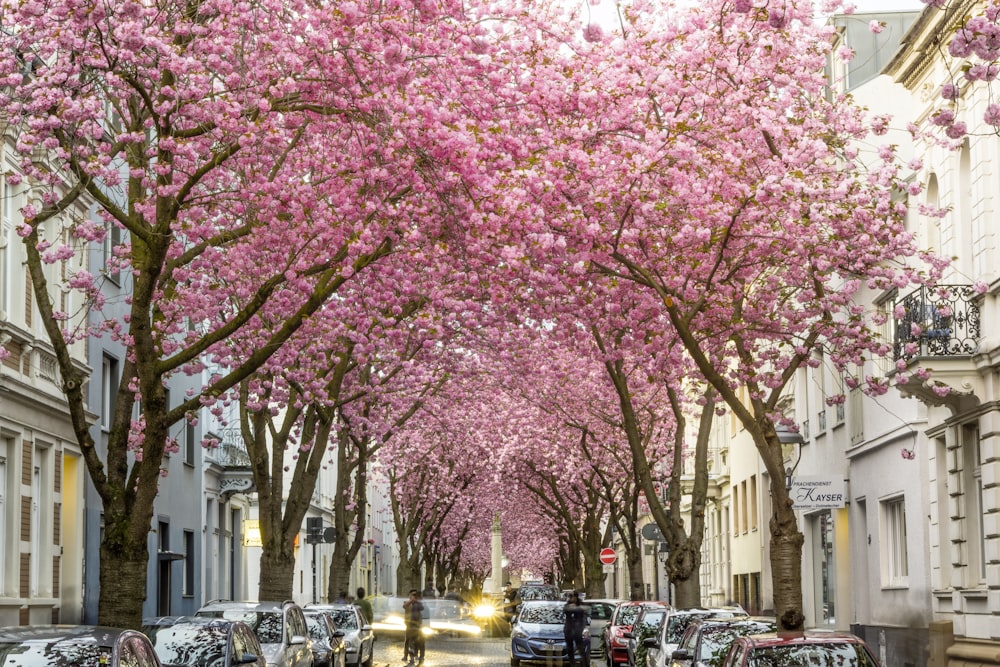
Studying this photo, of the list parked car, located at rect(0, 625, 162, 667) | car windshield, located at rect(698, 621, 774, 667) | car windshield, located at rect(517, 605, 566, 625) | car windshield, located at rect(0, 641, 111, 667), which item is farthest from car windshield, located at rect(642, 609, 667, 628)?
car windshield, located at rect(0, 641, 111, 667)

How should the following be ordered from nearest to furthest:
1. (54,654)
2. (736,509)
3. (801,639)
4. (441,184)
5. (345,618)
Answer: (54,654)
(801,639)
(441,184)
(345,618)
(736,509)

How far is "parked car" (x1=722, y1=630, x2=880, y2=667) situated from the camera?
1334cm

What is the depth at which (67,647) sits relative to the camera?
35.5 ft

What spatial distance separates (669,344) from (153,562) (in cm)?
1593

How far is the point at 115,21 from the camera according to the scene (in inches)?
580

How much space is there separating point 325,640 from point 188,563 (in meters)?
14.3

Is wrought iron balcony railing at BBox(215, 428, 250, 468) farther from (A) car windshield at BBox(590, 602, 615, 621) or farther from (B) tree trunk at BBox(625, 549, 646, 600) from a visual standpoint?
(B) tree trunk at BBox(625, 549, 646, 600)

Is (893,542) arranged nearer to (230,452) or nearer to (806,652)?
(806,652)

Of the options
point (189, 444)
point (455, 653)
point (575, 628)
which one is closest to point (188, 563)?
point (189, 444)

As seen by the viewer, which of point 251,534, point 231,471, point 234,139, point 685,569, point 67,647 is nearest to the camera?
point 67,647

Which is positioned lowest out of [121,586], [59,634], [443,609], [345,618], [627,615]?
[443,609]

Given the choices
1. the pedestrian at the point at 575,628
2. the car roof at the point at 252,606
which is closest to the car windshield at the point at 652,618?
the pedestrian at the point at 575,628

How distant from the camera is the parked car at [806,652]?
13.3m

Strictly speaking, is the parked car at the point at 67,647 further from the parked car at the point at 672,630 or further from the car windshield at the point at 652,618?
the car windshield at the point at 652,618
